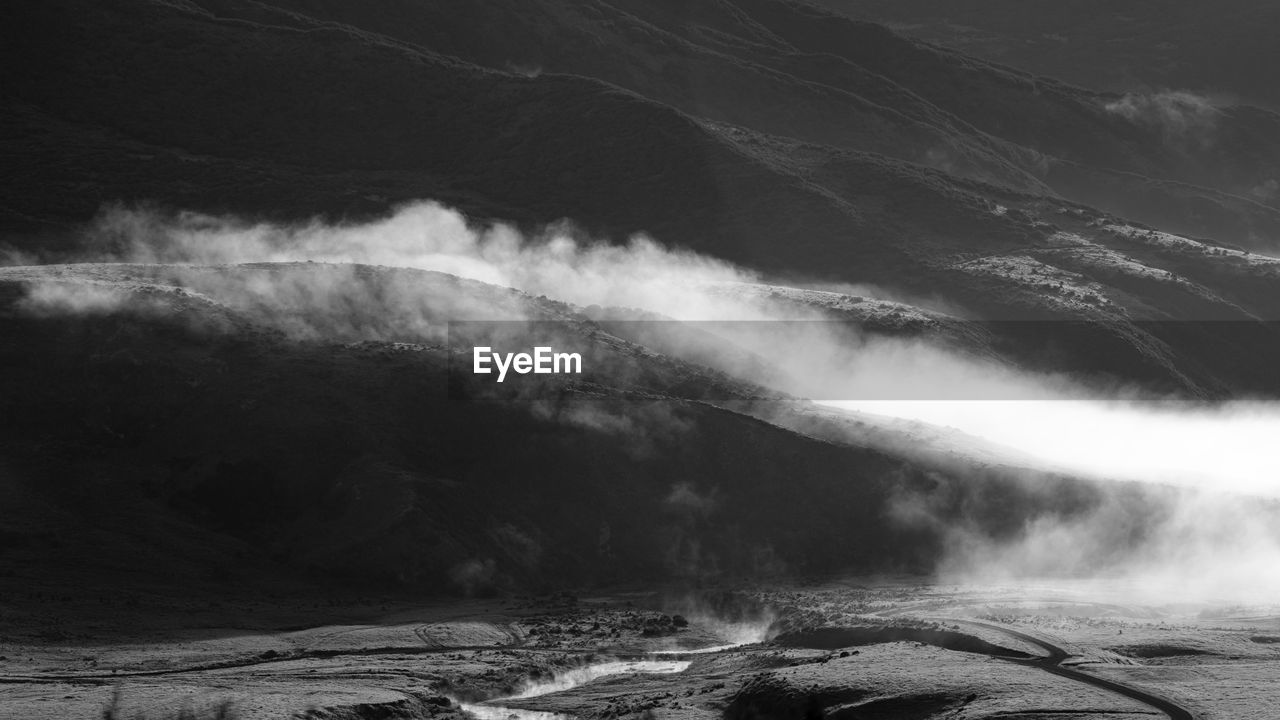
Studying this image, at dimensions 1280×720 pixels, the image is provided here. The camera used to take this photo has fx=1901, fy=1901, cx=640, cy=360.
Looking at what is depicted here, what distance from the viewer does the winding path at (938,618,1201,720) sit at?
55.1 m

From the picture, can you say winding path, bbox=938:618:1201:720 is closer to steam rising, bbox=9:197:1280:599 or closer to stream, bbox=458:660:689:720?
stream, bbox=458:660:689:720

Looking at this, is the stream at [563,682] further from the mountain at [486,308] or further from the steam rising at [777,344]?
the steam rising at [777,344]

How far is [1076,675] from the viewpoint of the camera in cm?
5953

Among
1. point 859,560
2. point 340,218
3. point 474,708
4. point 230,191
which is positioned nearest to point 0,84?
point 230,191

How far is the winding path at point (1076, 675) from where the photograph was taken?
55.1 meters

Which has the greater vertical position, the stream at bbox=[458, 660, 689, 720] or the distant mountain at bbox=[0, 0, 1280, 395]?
the distant mountain at bbox=[0, 0, 1280, 395]

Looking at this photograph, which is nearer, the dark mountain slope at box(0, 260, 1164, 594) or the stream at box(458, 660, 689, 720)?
the stream at box(458, 660, 689, 720)

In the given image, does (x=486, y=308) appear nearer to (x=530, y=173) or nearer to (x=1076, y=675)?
(x=1076, y=675)

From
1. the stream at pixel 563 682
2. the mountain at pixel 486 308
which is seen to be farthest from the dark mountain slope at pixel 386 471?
the stream at pixel 563 682

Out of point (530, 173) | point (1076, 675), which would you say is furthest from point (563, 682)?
point (530, 173)

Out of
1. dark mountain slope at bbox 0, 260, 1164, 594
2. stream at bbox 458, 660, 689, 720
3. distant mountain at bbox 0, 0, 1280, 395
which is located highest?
distant mountain at bbox 0, 0, 1280, 395

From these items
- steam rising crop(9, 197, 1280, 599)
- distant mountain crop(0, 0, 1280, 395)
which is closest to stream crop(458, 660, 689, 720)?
steam rising crop(9, 197, 1280, 599)

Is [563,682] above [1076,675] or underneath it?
underneath

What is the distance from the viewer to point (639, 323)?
11019cm
